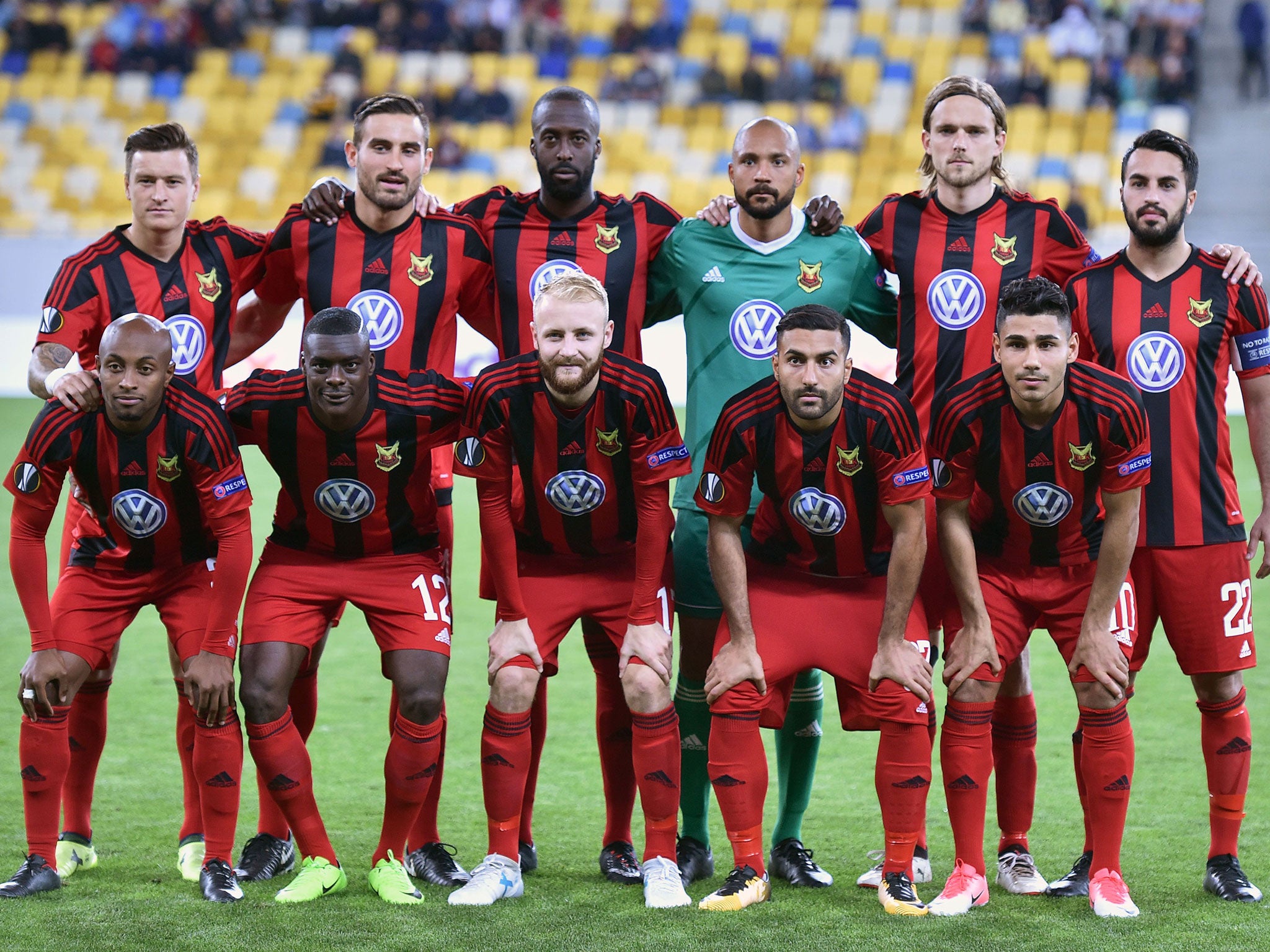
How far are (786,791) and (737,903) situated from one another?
623 millimetres

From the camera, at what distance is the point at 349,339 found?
3.96m

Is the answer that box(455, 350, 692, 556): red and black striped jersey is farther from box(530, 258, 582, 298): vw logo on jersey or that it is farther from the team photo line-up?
box(530, 258, 582, 298): vw logo on jersey

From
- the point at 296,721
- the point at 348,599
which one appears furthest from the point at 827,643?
the point at 296,721

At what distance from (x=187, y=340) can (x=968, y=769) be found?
8.42ft

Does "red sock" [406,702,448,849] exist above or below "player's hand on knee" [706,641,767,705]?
below

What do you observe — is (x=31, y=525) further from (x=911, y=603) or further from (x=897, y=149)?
(x=897, y=149)

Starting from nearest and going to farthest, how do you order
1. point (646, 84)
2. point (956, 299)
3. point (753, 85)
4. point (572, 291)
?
1. point (572, 291)
2. point (956, 299)
3. point (753, 85)
4. point (646, 84)

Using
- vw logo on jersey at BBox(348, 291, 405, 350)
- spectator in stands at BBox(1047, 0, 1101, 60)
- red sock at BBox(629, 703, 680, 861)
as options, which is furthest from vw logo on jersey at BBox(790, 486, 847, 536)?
spectator in stands at BBox(1047, 0, 1101, 60)

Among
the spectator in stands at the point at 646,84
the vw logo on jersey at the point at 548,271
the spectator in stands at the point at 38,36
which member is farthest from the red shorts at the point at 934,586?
the spectator in stands at the point at 38,36

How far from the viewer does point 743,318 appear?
14.5 feet

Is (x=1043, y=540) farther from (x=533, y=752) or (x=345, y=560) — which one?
(x=345, y=560)

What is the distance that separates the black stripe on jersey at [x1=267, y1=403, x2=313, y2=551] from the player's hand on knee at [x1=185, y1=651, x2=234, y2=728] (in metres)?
0.42

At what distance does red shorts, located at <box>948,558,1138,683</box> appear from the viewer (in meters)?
3.99

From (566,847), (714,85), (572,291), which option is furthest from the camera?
(714,85)
